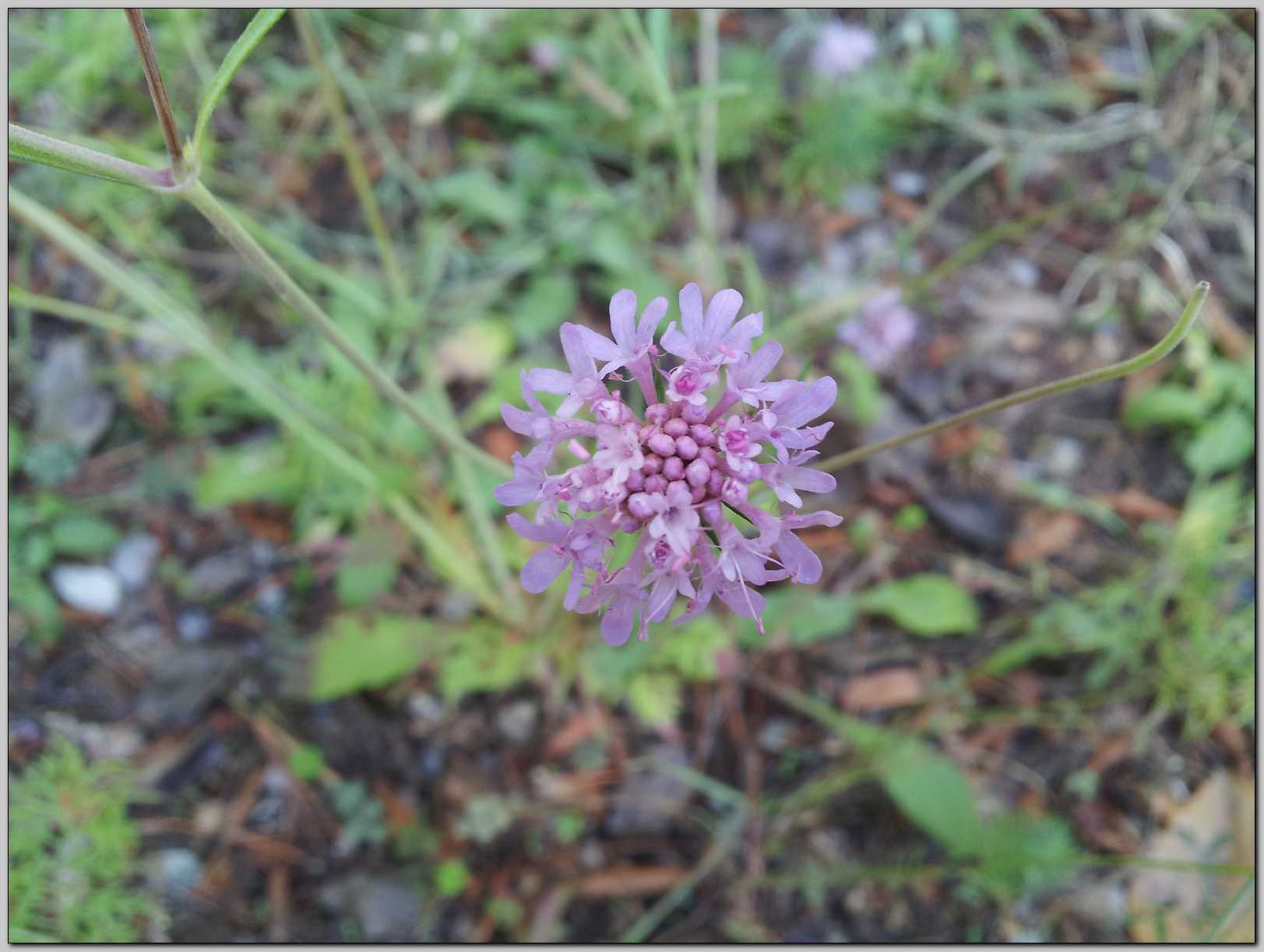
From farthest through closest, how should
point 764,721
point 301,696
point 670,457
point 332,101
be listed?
point 764,721
point 301,696
point 332,101
point 670,457

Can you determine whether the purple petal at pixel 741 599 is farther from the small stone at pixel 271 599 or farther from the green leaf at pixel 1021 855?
the small stone at pixel 271 599

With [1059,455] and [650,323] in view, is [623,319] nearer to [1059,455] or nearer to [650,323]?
[650,323]

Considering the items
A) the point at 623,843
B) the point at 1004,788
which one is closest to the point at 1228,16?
the point at 1004,788

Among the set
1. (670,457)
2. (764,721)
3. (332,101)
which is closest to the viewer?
(670,457)

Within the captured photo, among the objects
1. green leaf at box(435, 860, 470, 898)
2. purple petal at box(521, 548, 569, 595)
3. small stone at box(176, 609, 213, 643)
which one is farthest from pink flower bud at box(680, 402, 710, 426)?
small stone at box(176, 609, 213, 643)

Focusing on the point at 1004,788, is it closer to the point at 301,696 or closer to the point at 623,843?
the point at 623,843

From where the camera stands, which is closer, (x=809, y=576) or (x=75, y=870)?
(x=809, y=576)

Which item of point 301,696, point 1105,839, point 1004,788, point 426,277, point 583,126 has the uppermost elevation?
point 583,126

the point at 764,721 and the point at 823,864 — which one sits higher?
the point at 764,721
